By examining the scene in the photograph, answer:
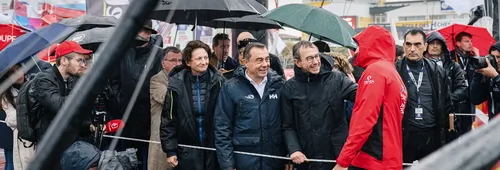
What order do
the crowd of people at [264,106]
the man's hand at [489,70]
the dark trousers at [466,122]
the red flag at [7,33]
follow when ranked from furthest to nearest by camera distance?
the dark trousers at [466,122]
the red flag at [7,33]
the man's hand at [489,70]
the crowd of people at [264,106]

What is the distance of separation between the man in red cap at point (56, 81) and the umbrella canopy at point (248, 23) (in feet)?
9.53

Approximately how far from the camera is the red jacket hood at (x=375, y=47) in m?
5.08

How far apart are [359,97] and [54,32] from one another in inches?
104

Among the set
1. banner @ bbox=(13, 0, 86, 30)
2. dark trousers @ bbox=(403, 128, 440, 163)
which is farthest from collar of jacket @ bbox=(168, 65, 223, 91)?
banner @ bbox=(13, 0, 86, 30)

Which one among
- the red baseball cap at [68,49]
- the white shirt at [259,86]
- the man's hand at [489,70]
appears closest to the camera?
the white shirt at [259,86]

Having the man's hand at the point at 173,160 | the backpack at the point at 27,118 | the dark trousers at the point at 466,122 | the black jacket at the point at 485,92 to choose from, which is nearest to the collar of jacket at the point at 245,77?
the man's hand at the point at 173,160

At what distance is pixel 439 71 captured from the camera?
245 inches

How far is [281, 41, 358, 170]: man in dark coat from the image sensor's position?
5461 mm

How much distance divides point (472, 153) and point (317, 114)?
4.85 metres

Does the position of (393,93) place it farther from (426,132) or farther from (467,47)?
(467,47)

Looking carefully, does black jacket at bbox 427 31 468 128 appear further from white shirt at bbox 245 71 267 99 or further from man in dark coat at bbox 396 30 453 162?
white shirt at bbox 245 71 267 99

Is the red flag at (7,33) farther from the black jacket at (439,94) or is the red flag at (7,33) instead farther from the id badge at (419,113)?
the id badge at (419,113)

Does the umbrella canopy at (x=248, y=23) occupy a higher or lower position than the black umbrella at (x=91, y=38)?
higher

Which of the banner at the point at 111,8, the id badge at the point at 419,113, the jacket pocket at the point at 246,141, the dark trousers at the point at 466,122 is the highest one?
the banner at the point at 111,8
